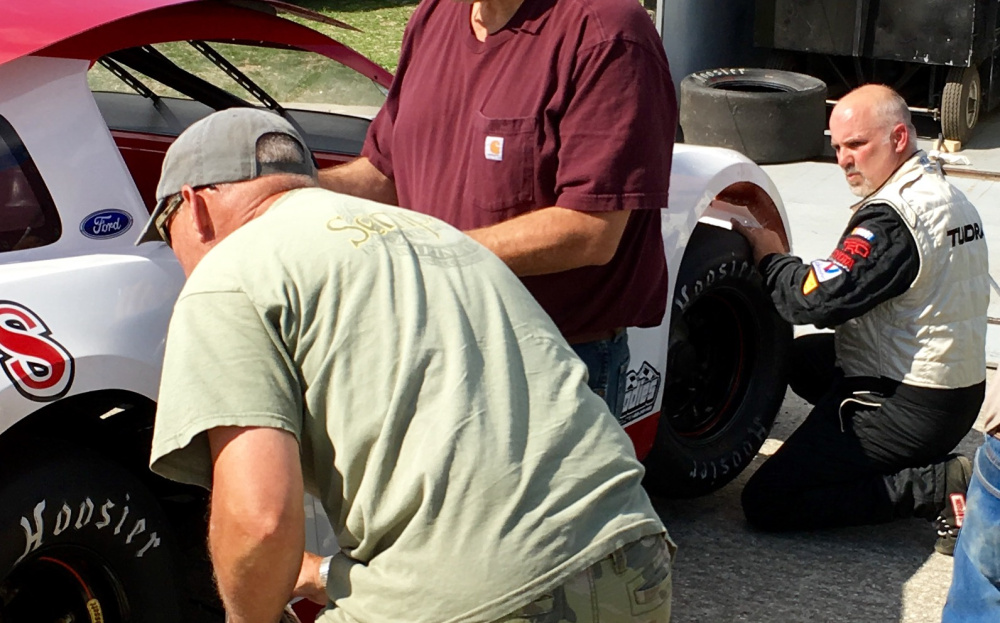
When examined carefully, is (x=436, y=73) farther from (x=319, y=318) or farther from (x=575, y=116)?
(x=319, y=318)

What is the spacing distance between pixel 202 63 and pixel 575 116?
163 cm

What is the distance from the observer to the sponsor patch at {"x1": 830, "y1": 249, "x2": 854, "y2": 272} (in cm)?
374

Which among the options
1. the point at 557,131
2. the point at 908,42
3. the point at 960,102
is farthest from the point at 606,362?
the point at 960,102

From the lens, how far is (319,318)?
5.70 feet

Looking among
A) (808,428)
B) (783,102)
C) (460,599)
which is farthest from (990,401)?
(783,102)

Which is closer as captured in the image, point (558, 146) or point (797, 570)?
point (558, 146)

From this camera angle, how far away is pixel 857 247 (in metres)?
3.75

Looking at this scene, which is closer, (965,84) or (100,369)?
(100,369)

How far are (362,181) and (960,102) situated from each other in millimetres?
6358

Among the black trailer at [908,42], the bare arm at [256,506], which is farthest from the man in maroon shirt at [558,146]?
the black trailer at [908,42]

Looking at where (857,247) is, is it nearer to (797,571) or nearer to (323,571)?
(797,571)

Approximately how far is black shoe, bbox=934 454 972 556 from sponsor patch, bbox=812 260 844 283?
0.72 meters

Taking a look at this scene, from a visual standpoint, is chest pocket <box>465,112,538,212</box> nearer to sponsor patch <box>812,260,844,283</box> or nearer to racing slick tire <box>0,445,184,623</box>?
racing slick tire <box>0,445,184,623</box>

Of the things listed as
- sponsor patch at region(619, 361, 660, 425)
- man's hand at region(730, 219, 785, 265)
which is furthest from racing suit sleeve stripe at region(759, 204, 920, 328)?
sponsor patch at region(619, 361, 660, 425)
